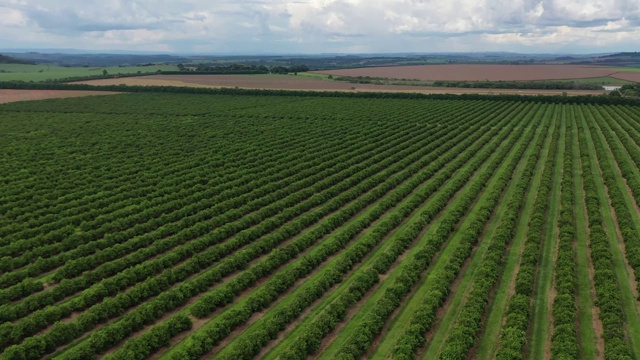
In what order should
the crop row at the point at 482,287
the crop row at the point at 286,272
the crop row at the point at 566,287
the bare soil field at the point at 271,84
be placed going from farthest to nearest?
the bare soil field at the point at 271,84 < the crop row at the point at 286,272 < the crop row at the point at 482,287 < the crop row at the point at 566,287

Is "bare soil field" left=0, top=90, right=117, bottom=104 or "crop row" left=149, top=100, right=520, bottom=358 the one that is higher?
"bare soil field" left=0, top=90, right=117, bottom=104

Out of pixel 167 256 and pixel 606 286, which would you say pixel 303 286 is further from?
pixel 606 286

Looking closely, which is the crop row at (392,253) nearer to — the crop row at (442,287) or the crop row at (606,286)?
the crop row at (442,287)

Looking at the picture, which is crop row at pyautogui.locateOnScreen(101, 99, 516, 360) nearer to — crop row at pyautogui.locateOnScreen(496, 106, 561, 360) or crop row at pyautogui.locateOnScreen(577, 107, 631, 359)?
crop row at pyautogui.locateOnScreen(496, 106, 561, 360)

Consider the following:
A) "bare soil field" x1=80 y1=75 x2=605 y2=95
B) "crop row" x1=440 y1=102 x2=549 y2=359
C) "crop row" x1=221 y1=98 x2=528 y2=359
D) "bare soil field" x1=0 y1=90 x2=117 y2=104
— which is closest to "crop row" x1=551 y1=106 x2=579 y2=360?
"crop row" x1=440 y1=102 x2=549 y2=359

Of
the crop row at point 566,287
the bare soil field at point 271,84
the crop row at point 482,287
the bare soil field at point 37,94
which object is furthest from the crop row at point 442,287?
the bare soil field at point 271,84

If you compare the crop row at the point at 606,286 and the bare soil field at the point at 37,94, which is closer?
the crop row at the point at 606,286

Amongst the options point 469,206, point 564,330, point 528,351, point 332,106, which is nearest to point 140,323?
point 528,351
